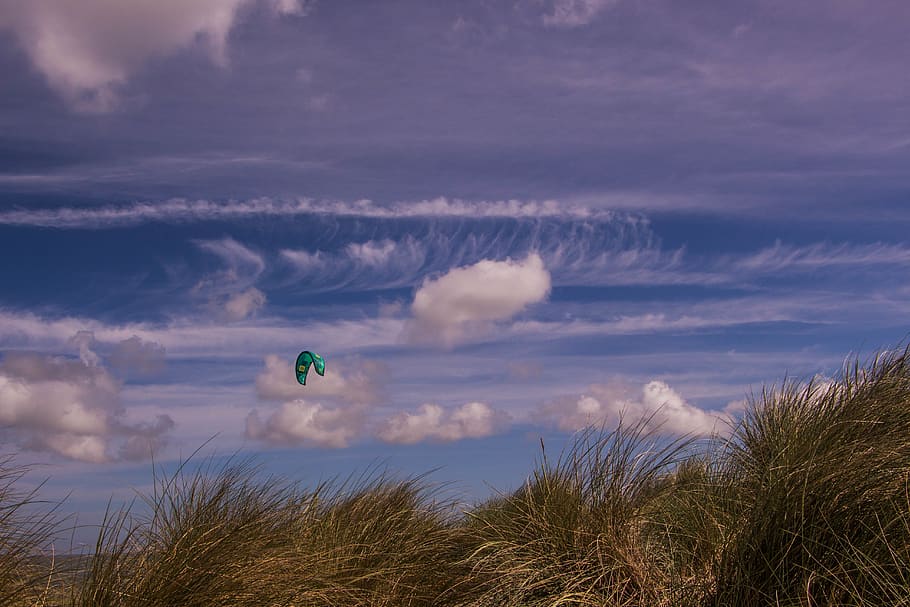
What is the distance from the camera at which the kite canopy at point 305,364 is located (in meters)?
14.3

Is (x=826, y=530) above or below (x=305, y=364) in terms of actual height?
below

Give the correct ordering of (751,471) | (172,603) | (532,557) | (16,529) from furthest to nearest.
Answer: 1. (751,471)
2. (532,557)
3. (16,529)
4. (172,603)

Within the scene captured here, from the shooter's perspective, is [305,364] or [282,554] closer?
[282,554]

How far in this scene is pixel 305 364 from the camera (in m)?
14.8

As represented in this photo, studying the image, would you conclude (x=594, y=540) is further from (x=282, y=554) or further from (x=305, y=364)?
(x=305, y=364)

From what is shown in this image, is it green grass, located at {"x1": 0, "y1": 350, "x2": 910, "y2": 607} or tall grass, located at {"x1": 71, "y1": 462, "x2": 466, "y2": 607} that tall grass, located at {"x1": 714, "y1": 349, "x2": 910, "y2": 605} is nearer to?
green grass, located at {"x1": 0, "y1": 350, "x2": 910, "y2": 607}

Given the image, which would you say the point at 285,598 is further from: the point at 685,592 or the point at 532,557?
the point at 685,592

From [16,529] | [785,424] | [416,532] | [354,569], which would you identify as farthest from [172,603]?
[785,424]

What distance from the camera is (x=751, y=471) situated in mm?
6633

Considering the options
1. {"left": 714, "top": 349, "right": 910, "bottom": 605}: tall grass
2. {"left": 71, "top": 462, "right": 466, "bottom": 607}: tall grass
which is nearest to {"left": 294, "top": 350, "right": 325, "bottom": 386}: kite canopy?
{"left": 71, "top": 462, "right": 466, "bottom": 607}: tall grass

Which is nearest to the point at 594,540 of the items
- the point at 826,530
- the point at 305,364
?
the point at 826,530

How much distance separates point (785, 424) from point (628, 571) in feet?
8.04

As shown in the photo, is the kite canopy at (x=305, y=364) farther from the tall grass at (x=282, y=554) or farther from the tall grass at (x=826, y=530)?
the tall grass at (x=826, y=530)

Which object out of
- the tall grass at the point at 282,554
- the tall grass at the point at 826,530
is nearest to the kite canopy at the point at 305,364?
the tall grass at the point at 282,554
